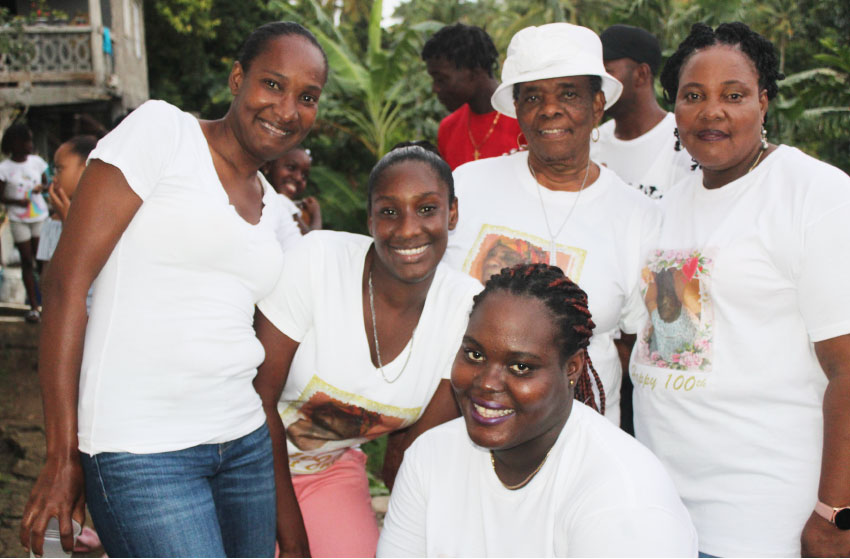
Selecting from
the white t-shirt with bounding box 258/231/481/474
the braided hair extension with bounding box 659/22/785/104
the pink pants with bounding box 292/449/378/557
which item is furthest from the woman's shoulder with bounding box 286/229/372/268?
the braided hair extension with bounding box 659/22/785/104

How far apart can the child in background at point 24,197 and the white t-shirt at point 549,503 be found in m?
7.48

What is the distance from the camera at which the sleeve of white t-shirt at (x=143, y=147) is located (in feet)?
6.74

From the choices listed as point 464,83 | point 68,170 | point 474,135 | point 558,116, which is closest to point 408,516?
point 558,116

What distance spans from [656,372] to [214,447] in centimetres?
146

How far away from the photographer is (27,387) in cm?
664

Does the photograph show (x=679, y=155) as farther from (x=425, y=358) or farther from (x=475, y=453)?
(x=475, y=453)

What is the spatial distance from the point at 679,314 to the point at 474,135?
2428 mm

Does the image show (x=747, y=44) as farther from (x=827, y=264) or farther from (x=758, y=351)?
(x=758, y=351)

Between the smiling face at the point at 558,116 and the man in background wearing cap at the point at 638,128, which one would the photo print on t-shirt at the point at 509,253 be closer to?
the smiling face at the point at 558,116

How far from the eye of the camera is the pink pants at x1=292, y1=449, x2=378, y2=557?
9.41 ft

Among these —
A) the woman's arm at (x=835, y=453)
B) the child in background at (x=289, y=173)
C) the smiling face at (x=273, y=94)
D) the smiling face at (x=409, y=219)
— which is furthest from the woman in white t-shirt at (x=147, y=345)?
Answer: the child in background at (x=289, y=173)

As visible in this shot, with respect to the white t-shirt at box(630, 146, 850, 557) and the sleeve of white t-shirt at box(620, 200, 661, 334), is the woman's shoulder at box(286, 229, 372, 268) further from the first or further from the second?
the white t-shirt at box(630, 146, 850, 557)

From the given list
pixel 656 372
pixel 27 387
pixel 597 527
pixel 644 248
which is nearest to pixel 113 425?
pixel 597 527

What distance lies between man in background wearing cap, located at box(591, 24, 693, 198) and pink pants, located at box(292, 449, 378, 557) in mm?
1980
